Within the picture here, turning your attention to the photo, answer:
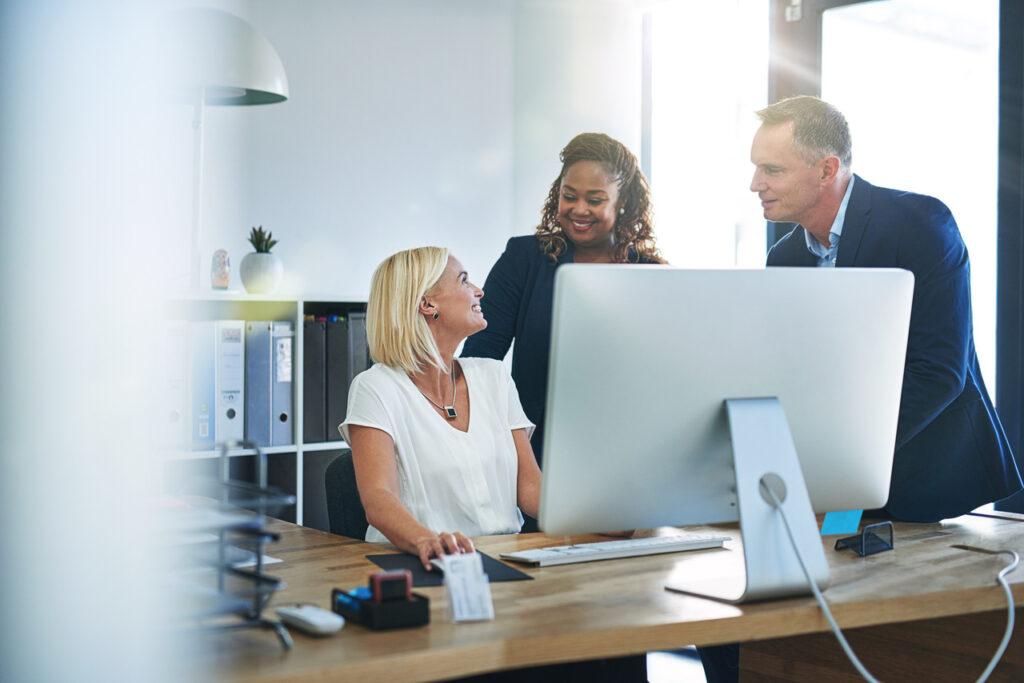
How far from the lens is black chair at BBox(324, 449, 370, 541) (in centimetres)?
186

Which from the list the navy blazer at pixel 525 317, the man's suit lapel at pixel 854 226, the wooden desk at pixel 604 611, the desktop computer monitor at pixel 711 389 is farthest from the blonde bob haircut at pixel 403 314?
the man's suit lapel at pixel 854 226

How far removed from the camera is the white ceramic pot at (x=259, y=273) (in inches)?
119

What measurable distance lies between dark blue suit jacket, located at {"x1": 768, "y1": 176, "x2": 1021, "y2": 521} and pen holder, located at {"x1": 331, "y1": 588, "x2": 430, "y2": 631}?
1.05 m

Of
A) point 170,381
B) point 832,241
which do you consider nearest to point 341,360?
point 832,241

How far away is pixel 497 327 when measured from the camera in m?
2.51

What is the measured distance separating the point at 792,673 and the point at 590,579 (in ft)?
2.12

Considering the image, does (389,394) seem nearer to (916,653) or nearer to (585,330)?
(585,330)

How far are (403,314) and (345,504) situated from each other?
40 cm

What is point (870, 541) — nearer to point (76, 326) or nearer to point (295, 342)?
point (76, 326)

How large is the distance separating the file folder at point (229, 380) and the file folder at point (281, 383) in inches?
4.1

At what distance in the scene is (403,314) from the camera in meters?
1.88

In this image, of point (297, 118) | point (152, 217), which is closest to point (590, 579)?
point (152, 217)

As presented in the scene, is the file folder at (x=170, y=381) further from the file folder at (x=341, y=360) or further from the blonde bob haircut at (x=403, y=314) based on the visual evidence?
the file folder at (x=341, y=360)

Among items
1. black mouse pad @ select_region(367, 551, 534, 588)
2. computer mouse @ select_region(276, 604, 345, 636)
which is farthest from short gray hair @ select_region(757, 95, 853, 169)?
computer mouse @ select_region(276, 604, 345, 636)
